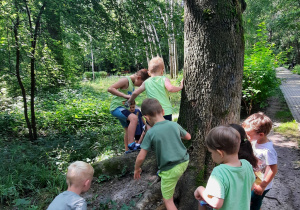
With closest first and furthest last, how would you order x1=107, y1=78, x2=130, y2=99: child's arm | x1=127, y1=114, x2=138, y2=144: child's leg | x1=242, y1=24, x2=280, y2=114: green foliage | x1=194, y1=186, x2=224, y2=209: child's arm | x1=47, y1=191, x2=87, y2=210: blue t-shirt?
x1=194, y1=186, x2=224, y2=209: child's arm < x1=47, y1=191, x2=87, y2=210: blue t-shirt < x1=107, y1=78, x2=130, y2=99: child's arm < x1=127, y1=114, x2=138, y2=144: child's leg < x1=242, y1=24, x2=280, y2=114: green foliage

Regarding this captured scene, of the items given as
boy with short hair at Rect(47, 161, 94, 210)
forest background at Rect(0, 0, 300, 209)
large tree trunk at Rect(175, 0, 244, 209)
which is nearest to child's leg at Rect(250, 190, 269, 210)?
large tree trunk at Rect(175, 0, 244, 209)

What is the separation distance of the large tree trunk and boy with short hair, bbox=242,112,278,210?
22.3 inches

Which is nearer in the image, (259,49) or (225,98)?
(225,98)

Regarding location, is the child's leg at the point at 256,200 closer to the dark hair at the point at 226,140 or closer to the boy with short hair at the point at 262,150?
the boy with short hair at the point at 262,150

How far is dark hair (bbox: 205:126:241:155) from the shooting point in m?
1.60

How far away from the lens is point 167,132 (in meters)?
2.27

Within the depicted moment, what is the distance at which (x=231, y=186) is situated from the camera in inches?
61.2

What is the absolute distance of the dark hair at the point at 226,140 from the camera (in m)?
1.60

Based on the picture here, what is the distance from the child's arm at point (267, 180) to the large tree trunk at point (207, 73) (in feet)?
2.31

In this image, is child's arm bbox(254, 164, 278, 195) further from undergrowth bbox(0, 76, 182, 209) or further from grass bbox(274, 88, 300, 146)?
grass bbox(274, 88, 300, 146)

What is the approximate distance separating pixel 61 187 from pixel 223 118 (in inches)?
107

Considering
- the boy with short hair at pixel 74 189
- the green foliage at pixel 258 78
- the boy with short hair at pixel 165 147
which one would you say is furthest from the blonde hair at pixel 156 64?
the green foliage at pixel 258 78

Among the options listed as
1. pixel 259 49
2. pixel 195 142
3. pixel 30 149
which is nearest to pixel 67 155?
pixel 30 149

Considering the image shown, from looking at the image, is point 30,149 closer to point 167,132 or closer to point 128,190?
point 128,190
